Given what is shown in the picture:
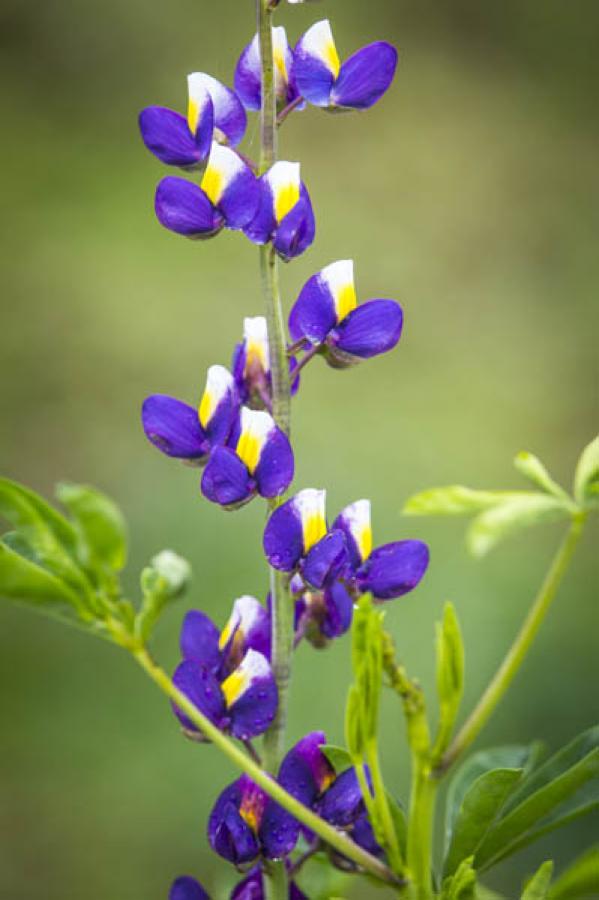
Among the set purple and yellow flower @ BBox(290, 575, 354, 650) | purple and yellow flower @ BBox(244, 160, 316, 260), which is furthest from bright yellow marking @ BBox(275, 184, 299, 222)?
purple and yellow flower @ BBox(290, 575, 354, 650)

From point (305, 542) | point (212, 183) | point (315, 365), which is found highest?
point (315, 365)

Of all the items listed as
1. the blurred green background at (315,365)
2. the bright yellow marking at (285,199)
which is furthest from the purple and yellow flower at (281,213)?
the blurred green background at (315,365)

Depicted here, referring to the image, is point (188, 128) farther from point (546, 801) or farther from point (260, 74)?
point (546, 801)

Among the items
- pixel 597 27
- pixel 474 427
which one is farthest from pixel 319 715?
pixel 597 27

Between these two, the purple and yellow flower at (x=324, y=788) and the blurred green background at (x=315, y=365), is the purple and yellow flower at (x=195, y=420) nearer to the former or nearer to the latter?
the purple and yellow flower at (x=324, y=788)

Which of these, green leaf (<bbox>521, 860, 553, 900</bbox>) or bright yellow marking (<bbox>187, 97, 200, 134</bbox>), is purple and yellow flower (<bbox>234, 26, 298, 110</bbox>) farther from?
green leaf (<bbox>521, 860, 553, 900</bbox>)

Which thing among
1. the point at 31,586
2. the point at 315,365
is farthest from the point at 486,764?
the point at 315,365

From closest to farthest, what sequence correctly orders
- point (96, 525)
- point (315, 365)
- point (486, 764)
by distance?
point (96, 525)
point (486, 764)
point (315, 365)
